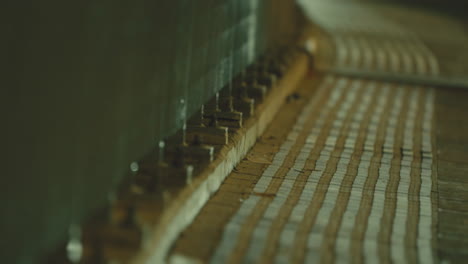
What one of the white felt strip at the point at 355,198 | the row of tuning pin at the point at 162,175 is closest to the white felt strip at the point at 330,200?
the white felt strip at the point at 355,198

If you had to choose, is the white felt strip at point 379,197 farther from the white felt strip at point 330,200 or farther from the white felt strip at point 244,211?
the white felt strip at point 244,211

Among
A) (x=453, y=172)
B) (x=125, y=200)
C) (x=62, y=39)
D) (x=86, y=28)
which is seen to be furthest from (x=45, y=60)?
(x=453, y=172)

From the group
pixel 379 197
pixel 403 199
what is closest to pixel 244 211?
pixel 379 197

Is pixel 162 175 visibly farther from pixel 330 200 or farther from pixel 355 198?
pixel 355 198

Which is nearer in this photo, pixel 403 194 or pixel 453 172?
pixel 403 194

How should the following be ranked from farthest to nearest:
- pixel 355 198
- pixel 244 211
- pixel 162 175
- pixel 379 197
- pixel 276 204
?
1. pixel 379 197
2. pixel 355 198
3. pixel 276 204
4. pixel 244 211
5. pixel 162 175

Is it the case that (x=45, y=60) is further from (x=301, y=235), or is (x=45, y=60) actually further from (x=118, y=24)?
(x=301, y=235)

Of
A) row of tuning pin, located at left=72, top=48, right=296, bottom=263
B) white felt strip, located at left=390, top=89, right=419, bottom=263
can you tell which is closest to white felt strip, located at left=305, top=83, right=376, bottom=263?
white felt strip, located at left=390, top=89, right=419, bottom=263

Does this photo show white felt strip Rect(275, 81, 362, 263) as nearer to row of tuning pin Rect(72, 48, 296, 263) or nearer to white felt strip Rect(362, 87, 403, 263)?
white felt strip Rect(362, 87, 403, 263)

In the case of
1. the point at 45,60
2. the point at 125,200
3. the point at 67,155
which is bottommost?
the point at 125,200
